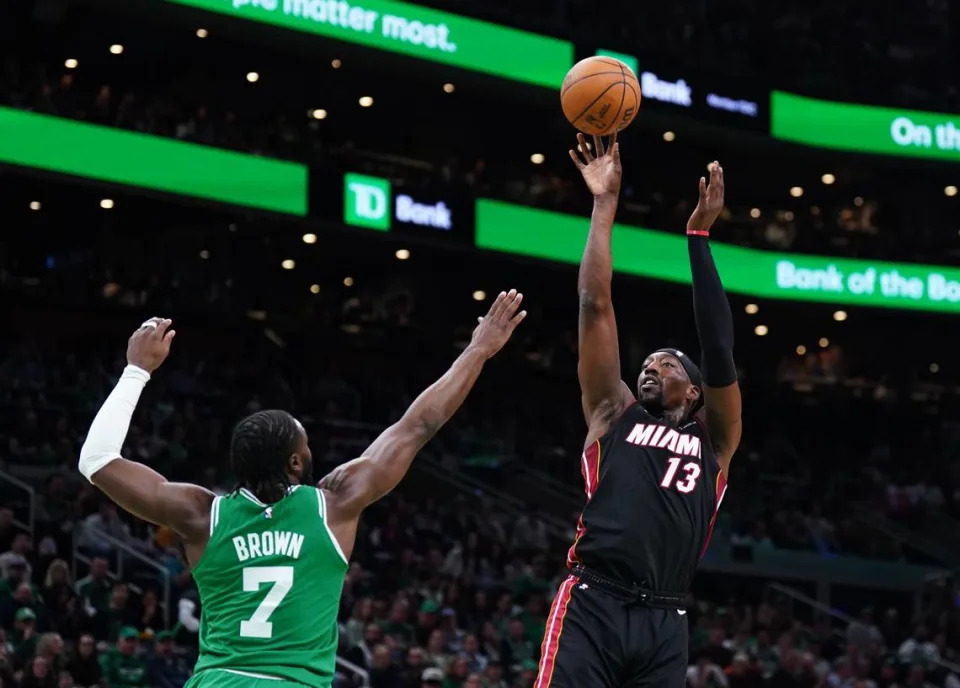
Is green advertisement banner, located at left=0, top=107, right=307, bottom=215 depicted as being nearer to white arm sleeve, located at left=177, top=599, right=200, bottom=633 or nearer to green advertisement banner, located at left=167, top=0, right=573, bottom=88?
green advertisement banner, located at left=167, top=0, right=573, bottom=88

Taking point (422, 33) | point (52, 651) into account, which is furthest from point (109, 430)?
point (422, 33)

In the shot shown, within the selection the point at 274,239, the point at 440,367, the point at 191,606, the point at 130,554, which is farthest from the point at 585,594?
the point at 440,367

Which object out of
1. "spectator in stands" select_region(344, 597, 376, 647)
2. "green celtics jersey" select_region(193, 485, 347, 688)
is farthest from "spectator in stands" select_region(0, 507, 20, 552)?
"green celtics jersey" select_region(193, 485, 347, 688)

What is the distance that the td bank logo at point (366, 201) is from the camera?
25.2m

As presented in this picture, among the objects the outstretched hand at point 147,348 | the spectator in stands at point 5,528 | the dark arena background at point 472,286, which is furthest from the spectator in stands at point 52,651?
the outstretched hand at point 147,348

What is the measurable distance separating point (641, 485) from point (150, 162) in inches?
687

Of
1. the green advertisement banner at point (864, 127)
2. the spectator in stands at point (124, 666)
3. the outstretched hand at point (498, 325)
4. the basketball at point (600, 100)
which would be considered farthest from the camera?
the green advertisement banner at point (864, 127)

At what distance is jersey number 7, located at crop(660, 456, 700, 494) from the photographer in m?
6.89

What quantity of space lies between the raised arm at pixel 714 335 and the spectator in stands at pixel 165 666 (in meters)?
9.14

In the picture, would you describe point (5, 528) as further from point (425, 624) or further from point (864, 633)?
point (864, 633)

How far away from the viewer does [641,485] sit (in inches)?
270

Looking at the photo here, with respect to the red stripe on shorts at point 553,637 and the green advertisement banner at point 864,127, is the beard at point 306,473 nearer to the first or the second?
the red stripe on shorts at point 553,637

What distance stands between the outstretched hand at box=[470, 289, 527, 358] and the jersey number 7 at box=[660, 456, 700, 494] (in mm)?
1003

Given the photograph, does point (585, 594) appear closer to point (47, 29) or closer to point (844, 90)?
point (47, 29)
